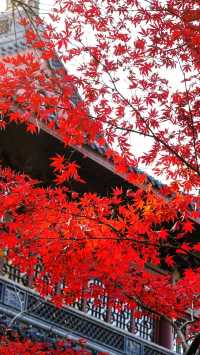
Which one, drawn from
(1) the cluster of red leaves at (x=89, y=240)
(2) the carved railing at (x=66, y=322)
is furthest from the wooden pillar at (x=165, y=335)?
(1) the cluster of red leaves at (x=89, y=240)

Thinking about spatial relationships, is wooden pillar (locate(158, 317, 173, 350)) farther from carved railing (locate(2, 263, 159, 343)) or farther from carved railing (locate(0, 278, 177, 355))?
carved railing (locate(0, 278, 177, 355))

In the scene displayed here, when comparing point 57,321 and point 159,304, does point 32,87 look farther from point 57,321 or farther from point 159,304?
point 57,321

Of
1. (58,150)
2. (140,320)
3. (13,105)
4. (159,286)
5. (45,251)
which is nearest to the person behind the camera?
(45,251)

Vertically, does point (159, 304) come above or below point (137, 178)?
below

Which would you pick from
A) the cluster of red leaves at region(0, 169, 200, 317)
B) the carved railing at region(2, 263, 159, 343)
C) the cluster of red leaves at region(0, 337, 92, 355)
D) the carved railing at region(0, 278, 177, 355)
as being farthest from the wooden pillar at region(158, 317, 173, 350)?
Answer: the cluster of red leaves at region(0, 169, 200, 317)

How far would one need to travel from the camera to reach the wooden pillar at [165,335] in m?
14.6

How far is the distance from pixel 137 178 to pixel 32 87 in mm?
3300

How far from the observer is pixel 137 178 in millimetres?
11562

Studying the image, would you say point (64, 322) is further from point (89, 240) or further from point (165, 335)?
point (89, 240)

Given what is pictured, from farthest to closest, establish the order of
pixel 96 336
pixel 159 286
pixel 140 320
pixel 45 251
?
pixel 140 320, pixel 96 336, pixel 159 286, pixel 45 251

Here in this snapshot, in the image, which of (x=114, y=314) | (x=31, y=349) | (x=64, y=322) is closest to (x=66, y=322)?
(x=64, y=322)

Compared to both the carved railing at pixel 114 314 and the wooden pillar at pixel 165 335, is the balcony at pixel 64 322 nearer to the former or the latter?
the carved railing at pixel 114 314

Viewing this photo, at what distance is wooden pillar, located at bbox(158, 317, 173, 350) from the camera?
14.6 metres

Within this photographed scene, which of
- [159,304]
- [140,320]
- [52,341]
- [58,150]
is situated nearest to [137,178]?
[58,150]
